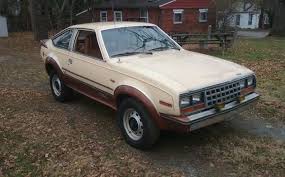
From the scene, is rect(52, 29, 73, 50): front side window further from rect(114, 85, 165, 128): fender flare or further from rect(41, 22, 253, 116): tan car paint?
rect(114, 85, 165, 128): fender flare

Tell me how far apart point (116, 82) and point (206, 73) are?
1345mm

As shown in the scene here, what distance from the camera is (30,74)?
10609 millimetres

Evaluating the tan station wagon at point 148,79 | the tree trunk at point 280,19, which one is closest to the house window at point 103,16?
the tree trunk at point 280,19

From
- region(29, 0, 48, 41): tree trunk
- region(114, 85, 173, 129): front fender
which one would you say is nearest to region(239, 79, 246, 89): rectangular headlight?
region(114, 85, 173, 129): front fender

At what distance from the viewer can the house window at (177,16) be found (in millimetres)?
36188

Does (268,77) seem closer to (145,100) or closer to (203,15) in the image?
(145,100)

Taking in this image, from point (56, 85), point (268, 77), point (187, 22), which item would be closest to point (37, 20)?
point (56, 85)

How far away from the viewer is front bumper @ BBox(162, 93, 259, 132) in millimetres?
4477

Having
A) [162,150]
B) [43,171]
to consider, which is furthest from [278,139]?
[43,171]

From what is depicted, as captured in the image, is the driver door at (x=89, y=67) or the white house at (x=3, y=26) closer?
the driver door at (x=89, y=67)

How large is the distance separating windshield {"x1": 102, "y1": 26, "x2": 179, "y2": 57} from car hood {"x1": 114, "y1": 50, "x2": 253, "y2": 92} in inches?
8.6

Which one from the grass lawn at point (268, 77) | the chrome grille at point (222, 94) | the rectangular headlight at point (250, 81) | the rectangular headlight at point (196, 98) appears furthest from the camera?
the grass lawn at point (268, 77)

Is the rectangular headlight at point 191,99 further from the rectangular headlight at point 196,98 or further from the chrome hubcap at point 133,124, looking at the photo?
the chrome hubcap at point 133,124

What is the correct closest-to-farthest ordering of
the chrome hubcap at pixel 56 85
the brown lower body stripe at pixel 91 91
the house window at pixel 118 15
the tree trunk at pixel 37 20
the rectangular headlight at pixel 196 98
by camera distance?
the rectangular headlight at pixel 196 98
the brown lower body stripe at pixel 91 91
the chrome hubcap at pixel 56 85
the tree trunk at pixel 37 20
the house window at pixel 118 15
